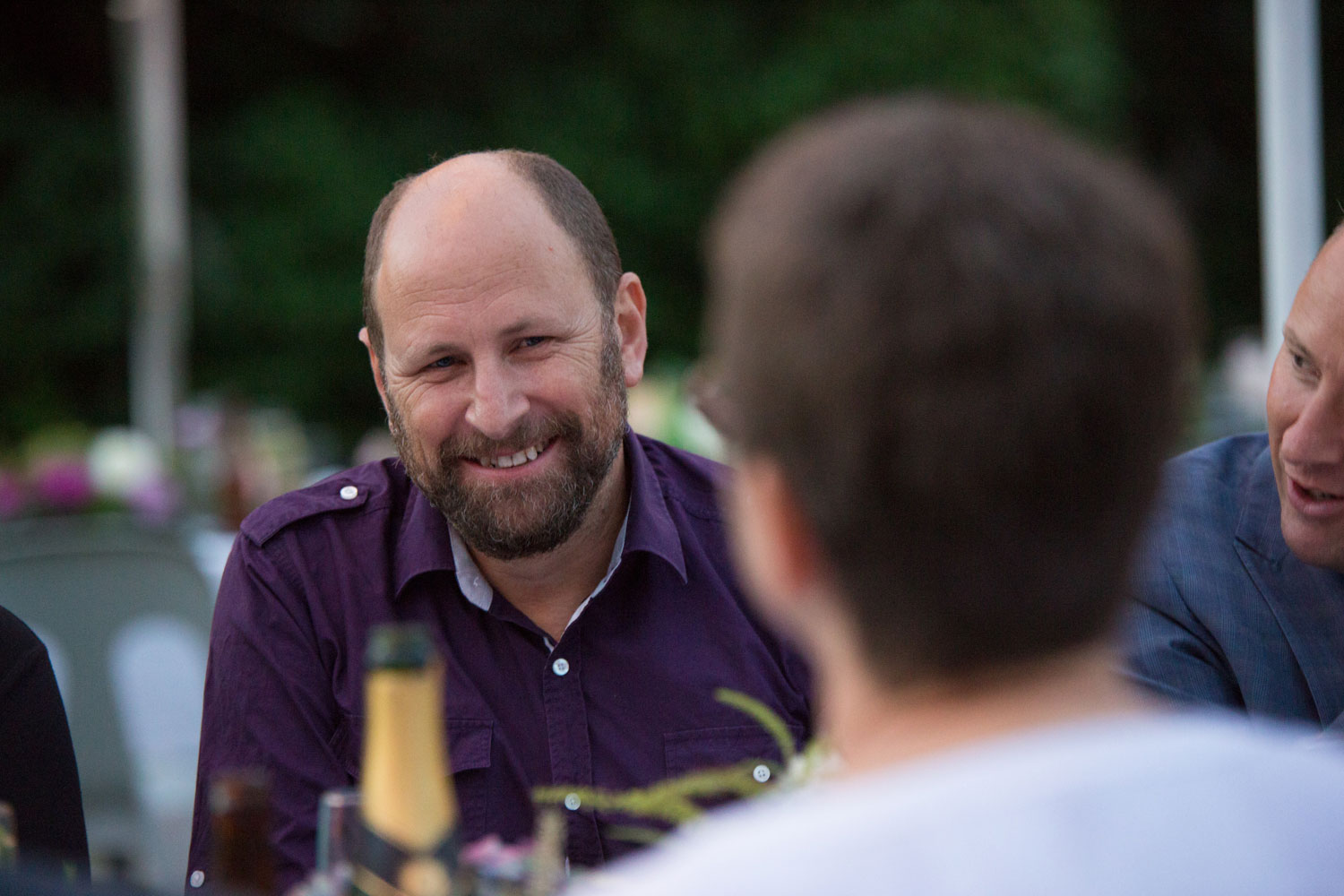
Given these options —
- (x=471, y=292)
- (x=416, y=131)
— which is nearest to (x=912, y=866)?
(x=471, y=292)

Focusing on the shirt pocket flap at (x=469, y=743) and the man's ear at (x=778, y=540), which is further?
the shirt pocket flap at (x=469, y=743)

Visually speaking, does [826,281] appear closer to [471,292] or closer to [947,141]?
[947,141]

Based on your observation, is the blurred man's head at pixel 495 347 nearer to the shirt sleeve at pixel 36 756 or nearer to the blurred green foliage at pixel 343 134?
the shirt sleeve at pixel 36 756

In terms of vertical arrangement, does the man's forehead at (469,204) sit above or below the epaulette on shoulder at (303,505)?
above

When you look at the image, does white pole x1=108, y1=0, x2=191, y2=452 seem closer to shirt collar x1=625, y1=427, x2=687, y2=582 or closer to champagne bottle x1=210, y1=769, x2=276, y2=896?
shirt collar x1=625, y1=427, x2=687, y2=582

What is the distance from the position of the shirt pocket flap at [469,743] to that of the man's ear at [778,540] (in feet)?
3.86

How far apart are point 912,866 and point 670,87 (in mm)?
11084

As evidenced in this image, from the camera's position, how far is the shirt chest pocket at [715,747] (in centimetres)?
204

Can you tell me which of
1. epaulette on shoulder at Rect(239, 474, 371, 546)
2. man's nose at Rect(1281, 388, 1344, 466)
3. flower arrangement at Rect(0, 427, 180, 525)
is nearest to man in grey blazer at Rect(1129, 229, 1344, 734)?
man's nose at Rect(1281, 388, 1344, 466)

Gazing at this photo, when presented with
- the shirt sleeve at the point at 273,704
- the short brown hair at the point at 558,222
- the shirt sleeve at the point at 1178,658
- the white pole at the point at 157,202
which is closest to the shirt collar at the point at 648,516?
the short brown hair at the point at 558,222

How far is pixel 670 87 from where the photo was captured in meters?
11.3

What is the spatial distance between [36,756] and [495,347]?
843 mm

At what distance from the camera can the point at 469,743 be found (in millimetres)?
1989

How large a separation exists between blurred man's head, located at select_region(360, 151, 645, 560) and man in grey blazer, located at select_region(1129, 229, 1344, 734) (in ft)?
2.86
